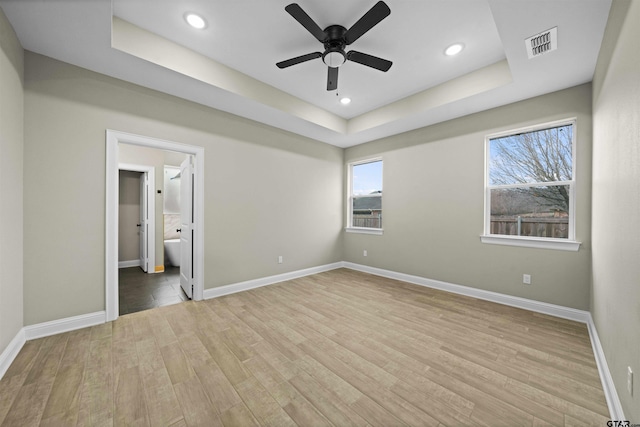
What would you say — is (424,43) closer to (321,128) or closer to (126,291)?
(321,128)

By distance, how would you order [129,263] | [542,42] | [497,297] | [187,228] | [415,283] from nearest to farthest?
[542,42], [497,297], [187,228], [415,283], [129,263]

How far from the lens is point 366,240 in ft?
16.5

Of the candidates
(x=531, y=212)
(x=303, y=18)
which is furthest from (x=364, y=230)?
(x=303, y=18)

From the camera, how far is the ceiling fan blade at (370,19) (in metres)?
1.78

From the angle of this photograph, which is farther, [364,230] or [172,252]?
[172,252]

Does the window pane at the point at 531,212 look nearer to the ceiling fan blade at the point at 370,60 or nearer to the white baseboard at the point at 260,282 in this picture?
the ceiling fan blade at the point at 370,60

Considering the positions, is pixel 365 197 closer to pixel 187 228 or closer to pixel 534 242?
Answer: pixel 534 242

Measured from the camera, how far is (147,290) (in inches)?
152

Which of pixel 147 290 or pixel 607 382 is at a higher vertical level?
pixel 607 382

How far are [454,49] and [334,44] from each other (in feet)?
4.43

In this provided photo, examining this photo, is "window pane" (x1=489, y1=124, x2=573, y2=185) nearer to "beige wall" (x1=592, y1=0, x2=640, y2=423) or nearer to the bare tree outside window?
the bare tree outside window

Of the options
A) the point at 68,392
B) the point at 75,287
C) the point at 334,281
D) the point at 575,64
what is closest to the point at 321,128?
the point at 334,281

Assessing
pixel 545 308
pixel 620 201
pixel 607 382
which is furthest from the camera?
pixel 545 308

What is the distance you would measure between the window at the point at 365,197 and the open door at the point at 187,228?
122 inches
